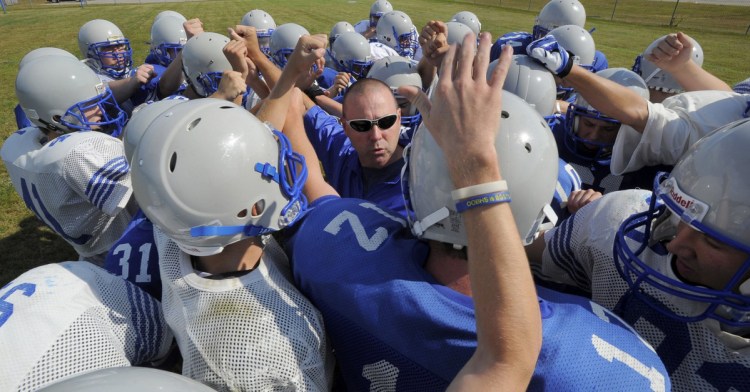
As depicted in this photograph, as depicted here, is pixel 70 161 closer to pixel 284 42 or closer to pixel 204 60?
pixel 204 60

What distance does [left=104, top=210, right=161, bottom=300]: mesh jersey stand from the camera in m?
2.41

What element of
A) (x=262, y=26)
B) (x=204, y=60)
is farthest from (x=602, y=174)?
(x=262, y=26)

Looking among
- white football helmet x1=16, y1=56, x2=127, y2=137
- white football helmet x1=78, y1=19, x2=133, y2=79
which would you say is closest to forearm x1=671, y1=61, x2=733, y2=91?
white football helmet x1=16, y1=56, x2=127, y2=137

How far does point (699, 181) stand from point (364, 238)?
1.27 meters

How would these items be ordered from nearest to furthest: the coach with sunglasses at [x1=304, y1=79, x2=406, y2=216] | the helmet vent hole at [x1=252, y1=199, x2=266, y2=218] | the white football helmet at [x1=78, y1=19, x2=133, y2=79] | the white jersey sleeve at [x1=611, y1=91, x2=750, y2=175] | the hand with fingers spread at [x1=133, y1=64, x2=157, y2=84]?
the helmet vent hole at [x1=252, y1=199, x2=266, y2=218] → the white jersey sleeve at [x1=611, y1=91, x2=750, y2=175] → the coach with sunglasses at [x1=304, y1=79, x2=406, y2=216] → the hand with fingers spread at [x1=133, y1=64, x2=157, y2=84] → the white football helmet at [x1=78, y1=19, x2=133, y2=79]

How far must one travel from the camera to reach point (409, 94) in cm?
151

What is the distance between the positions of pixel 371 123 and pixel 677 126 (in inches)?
79.8

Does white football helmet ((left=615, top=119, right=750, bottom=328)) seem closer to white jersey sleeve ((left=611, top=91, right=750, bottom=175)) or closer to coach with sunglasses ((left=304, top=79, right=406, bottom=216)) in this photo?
white jersey sleeve ((left=611, top=91, right=750, bottom=175))

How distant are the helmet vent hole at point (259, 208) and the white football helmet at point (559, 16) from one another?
636 cm

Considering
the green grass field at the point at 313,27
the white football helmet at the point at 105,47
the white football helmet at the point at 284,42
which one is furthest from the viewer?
the white football helmet at the point at 284,42

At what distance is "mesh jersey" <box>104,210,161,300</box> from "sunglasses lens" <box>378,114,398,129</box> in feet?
5.67

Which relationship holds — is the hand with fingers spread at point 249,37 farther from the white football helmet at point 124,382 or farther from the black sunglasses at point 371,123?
the white football helmet at point 124,382

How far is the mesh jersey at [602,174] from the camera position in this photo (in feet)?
10.7

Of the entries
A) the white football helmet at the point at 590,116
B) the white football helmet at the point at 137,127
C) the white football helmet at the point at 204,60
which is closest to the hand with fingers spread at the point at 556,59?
the white football helmet at the point at 590,116
